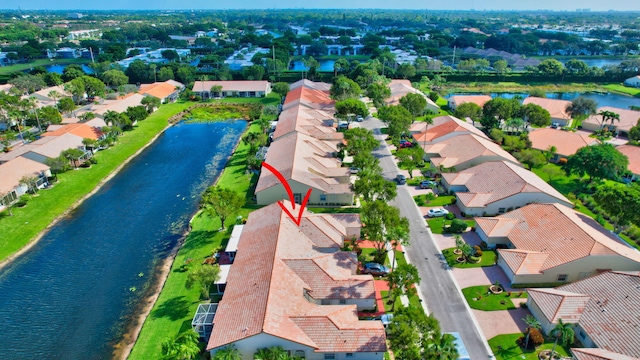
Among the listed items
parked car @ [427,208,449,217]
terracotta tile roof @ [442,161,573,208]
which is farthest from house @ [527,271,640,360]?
parked car @ [427,208,449,217]

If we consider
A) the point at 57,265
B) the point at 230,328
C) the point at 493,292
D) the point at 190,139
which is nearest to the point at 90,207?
the point at 57,265

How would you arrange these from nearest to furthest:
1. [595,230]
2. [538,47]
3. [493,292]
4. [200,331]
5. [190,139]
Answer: [200,331]
[493,292]
[595,230]
[190,139]
[538,47]

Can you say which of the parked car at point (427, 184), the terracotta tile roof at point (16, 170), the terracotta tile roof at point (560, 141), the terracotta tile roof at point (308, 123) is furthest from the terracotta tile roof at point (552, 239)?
the terracotta tile roof at point (16, 170)

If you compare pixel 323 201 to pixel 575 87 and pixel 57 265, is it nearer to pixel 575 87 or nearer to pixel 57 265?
pixel 57 265

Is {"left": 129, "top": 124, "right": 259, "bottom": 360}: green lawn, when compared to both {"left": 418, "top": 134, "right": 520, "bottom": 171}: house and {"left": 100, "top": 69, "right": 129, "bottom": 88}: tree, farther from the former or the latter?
{"left": 100, "top": 69, "right": 129, "bottom": 88}: tree

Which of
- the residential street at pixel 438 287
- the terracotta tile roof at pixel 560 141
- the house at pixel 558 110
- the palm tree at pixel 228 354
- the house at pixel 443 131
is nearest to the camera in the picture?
the palm tree at pixel 228 354

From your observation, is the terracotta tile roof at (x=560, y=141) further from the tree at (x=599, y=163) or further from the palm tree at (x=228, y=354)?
the palm tree at (x=228, y=354)

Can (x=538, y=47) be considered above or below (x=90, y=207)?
above
